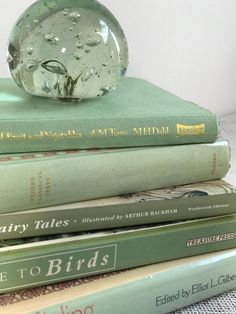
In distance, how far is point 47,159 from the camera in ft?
1.25

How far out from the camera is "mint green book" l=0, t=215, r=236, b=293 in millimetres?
370

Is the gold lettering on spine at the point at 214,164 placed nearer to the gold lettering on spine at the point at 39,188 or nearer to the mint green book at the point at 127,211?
the mint green book at the point at 127,211

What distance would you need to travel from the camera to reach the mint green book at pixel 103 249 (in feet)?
1.21

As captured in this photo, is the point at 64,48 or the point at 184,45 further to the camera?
the point at 184,45

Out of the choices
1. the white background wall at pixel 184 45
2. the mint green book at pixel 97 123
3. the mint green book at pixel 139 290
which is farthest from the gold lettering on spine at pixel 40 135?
the white background wall at pixel 184 45

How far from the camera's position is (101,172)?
40cm

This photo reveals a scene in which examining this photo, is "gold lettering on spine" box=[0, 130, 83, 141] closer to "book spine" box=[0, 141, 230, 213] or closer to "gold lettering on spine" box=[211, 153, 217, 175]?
"book spine" box=[0, 141, 230, 213]

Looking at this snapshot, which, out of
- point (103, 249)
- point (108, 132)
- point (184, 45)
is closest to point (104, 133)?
point (108, 132)

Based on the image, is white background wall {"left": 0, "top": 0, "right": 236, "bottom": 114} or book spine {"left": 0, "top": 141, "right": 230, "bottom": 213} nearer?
book spine {"left": 0, "top": 141, "right": 230, "bottom": 213}

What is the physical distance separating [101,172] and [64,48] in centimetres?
12

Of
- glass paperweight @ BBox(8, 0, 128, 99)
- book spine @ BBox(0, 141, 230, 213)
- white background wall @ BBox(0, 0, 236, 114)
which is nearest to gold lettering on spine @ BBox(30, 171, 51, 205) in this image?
book spine @ BBox(0, 141, 230, 213)

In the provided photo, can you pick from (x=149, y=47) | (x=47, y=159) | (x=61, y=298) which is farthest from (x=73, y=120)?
(x=149, y=47)

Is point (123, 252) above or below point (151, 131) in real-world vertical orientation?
below

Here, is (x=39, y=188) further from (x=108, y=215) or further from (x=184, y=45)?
(x=184, y=45)
